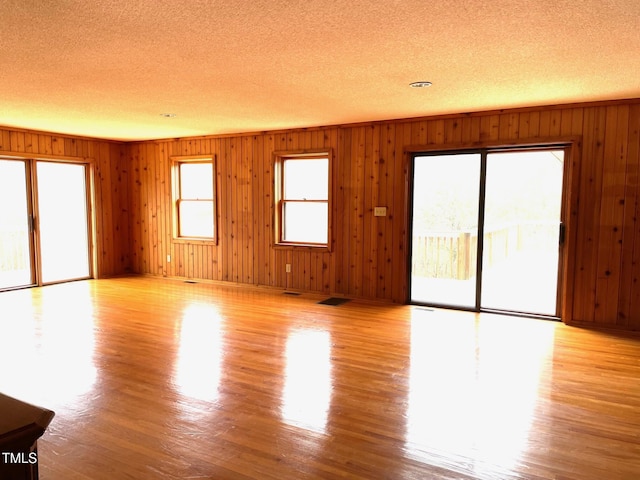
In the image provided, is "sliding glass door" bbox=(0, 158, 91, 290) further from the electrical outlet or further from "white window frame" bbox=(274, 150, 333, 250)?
the electrical outlet

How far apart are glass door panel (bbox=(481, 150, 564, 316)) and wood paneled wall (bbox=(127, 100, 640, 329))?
0.23m

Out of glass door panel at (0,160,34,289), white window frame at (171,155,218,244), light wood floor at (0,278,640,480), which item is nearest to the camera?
light wood floor at (0,278,640,480)

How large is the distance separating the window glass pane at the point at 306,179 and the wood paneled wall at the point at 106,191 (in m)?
3.42

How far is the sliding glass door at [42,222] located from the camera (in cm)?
665

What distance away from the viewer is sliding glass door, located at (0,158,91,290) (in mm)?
6652

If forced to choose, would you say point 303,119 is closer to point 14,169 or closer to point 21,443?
point 14,169

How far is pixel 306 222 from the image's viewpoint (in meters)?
6.73

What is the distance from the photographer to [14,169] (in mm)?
6633

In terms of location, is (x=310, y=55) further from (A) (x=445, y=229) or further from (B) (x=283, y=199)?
(B) (x=283, y=199)

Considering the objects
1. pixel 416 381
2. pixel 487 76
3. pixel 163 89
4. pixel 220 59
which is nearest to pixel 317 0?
pixel 220 59

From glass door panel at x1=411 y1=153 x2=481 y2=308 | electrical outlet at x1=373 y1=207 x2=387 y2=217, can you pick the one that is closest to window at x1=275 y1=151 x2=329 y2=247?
electrical outlet at x1=373 y1=207 x2=387 y2=217

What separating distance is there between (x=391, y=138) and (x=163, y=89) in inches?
116

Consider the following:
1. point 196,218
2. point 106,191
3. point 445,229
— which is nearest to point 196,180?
point 196,218

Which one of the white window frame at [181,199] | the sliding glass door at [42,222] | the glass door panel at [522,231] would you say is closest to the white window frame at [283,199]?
the white window frame at [181,199]
